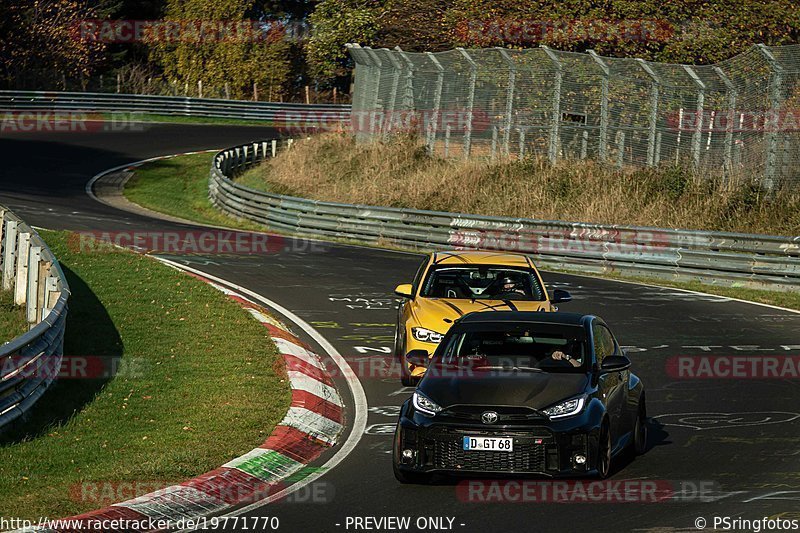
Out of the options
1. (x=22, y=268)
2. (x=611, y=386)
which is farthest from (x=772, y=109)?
(x=611, y=386)

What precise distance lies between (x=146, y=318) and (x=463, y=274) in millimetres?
5235

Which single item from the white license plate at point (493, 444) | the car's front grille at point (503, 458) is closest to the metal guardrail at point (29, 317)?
the car's front grille at point (503, 458)

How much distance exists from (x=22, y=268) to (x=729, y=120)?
17.1 meters

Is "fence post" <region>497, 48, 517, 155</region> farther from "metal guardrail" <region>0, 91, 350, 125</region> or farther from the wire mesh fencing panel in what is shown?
"metal guardrail" <region>0, 91, 350, 125</region>

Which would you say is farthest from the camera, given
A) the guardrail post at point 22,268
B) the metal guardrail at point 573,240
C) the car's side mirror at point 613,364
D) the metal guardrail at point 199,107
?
→ the metal guardrail at point 199,107

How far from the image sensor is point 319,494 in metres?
10.0

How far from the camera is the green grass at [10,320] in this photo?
17516mm

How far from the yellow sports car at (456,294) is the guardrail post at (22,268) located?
6.01 meters

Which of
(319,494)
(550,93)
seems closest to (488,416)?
(319,494)

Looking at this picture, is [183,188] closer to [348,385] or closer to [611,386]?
[348,385]

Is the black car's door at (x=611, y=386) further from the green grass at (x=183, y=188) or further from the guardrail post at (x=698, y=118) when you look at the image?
the green grass at (x=183, y=188)

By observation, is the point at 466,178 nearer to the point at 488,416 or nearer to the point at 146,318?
the point at 146,318

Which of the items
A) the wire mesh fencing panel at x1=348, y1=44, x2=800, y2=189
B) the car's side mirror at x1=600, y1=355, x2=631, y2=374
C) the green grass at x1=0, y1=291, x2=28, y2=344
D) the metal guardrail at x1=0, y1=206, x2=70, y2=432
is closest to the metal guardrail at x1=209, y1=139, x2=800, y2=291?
the wire mesh fencing panel at x1=348, y1=44, x2=800, y2=189

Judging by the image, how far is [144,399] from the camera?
14.1m
